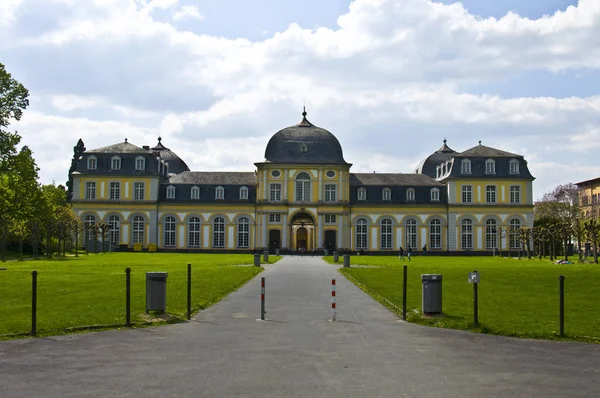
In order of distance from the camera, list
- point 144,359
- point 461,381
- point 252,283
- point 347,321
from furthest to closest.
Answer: point 252,283
point 347,321
point 144,359
point 461,381

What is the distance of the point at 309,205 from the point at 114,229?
22846 mm

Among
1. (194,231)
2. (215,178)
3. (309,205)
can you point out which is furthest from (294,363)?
(215,178)

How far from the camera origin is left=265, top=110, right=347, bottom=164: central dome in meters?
84.8

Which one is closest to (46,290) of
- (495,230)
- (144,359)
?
(144,359)

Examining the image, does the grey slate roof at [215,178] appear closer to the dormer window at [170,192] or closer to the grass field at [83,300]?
the dormer window at [170,192]

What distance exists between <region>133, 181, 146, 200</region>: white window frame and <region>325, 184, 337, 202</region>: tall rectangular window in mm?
21281

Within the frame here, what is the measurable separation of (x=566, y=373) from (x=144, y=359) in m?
6.30

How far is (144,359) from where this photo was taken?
37.2 feet

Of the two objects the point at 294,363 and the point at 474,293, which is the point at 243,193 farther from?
the point at 294,363

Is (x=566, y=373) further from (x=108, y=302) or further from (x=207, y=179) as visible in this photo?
(x=207, y=179)

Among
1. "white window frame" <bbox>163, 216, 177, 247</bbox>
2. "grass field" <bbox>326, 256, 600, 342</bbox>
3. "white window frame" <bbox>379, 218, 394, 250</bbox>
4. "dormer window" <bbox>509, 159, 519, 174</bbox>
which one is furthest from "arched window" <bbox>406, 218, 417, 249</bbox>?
"grass field" <bbox>326, 256, 600, 342</bbox>

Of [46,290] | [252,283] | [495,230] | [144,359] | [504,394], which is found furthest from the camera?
[495,230]

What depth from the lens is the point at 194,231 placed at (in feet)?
281

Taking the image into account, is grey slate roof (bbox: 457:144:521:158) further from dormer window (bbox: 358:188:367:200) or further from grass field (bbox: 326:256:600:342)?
grass field (bbox: 326:256:600:342)
